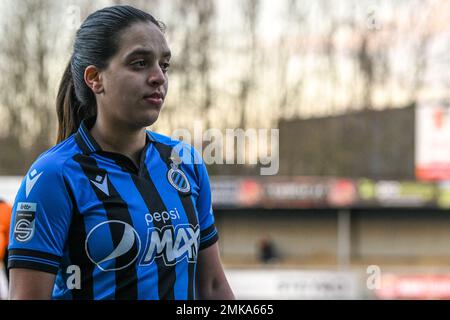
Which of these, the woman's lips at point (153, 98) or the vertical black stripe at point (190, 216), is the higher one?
the woman's lips at point (153, 98)

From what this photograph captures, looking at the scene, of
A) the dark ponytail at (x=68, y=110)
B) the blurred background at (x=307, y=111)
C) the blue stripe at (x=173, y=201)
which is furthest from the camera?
the blurred background at (x=307, y=111)

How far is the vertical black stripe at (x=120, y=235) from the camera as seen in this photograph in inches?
65.1

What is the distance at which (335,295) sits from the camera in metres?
15.2

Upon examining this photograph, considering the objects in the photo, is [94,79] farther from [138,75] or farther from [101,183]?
[101,183]

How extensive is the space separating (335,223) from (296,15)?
16.3 feet

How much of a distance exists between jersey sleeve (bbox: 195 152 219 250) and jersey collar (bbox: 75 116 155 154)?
0.24m

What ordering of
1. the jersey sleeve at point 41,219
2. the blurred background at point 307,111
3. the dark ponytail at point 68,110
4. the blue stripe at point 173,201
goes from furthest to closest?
the blurred background at point 307,111 < the dark ponytail at point 68,110 < the blue stripe at point 173,201 < the jersey sleeve at point 41,219

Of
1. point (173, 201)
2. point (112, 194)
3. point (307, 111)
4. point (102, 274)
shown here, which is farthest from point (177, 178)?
point (307, 111)

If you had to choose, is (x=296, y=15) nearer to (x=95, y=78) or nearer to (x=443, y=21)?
(x=443, y=21)

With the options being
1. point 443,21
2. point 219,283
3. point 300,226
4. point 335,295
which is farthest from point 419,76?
point 219,283

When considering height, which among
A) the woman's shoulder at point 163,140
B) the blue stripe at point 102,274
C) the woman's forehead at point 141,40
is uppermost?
the woman's forehead at point 141,40

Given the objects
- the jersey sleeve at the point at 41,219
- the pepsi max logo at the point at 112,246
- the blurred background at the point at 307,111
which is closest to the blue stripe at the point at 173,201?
the pepsi max logo at the point at 112,246

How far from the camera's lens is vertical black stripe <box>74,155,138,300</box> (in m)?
1.65

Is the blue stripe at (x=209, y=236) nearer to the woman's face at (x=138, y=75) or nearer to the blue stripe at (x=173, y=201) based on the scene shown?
the blue stripe at (x=173, y=201)
